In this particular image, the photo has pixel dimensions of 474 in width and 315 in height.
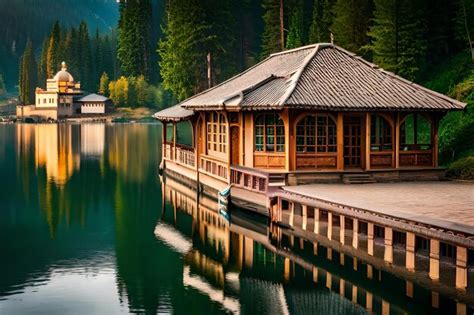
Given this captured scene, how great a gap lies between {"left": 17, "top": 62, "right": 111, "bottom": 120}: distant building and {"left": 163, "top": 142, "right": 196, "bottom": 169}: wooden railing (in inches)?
3342

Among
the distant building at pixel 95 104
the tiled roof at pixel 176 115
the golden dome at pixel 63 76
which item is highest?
the golden dome at pixel 63 76

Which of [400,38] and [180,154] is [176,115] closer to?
[180,154]

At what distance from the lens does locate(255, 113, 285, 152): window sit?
87.2 feet

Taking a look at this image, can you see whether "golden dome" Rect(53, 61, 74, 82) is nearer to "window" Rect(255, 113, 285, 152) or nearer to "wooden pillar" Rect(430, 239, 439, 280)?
"window" Rect(255, 113, 285, 152)

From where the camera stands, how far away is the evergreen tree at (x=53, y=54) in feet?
449

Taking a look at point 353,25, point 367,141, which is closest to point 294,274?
point 367,141

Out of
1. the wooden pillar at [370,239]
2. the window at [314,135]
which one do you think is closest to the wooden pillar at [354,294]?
the wooden pillar at [370,239]

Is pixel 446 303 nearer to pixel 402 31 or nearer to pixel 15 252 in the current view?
pixel 15 252

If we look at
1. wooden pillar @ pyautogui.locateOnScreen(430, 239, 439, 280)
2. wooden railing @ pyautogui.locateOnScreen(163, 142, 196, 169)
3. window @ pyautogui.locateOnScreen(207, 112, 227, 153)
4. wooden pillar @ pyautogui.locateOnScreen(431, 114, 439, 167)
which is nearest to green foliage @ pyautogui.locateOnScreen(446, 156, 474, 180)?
wooden pillar @ pyautogui.locateOnScreen(431, 114, 439, 167)

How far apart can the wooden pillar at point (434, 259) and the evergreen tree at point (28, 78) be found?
133m

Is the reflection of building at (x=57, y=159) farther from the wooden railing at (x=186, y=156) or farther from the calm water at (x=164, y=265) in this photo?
the calm water at (x=164, y=265)

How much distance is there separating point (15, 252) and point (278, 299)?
8.72 m

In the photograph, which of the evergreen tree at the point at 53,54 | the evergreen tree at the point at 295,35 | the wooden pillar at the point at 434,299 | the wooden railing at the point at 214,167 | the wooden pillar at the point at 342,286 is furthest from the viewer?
the evergreen tree at the point at 53,54

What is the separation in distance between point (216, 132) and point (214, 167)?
1759 mm
